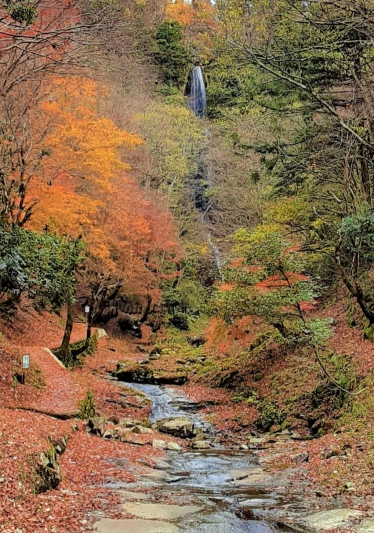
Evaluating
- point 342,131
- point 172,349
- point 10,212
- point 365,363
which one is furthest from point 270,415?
point 172,349

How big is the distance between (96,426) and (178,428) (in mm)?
2784

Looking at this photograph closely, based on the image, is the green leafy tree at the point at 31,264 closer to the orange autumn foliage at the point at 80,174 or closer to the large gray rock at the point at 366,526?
the orange autumn foliage at the point at 80,174

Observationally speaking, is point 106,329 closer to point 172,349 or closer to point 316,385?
point 172,349

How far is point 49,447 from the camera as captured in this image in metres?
7.80

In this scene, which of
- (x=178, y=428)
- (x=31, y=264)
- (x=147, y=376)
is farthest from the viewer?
(x=147, y=376)

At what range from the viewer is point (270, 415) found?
13.6 metres

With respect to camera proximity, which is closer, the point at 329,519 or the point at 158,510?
the point at 329,519

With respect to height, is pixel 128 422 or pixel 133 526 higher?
pixel 133 526

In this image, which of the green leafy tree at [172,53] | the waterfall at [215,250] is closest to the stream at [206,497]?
the waterfall at [215,250]

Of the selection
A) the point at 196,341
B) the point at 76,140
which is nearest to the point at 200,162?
the point at 196,341

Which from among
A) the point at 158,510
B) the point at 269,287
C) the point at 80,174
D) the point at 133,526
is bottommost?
the point at 269,287

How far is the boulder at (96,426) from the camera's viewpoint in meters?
10.8

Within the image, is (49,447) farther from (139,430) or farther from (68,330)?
(68,330)

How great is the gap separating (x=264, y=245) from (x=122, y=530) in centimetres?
860
